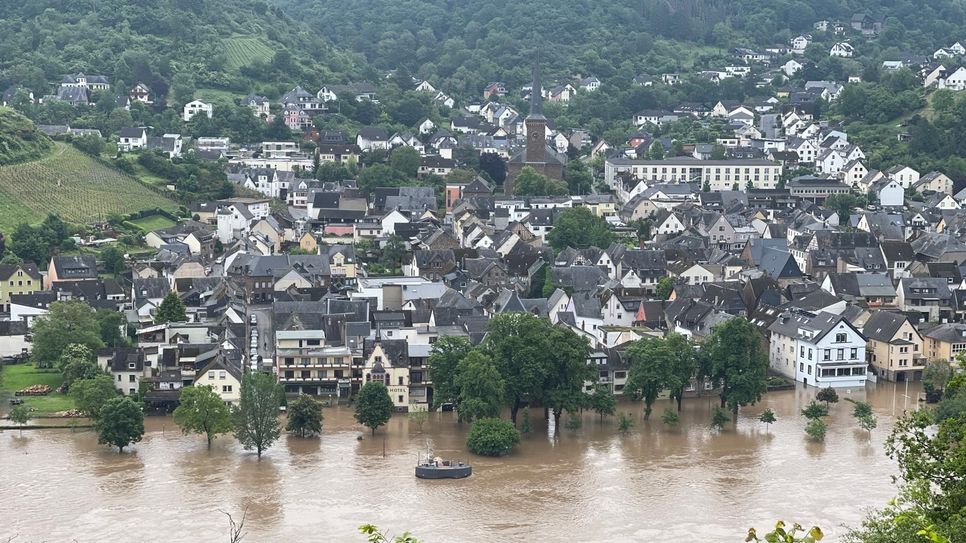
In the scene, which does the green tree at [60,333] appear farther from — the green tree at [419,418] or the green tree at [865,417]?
the green tree at [865,417]

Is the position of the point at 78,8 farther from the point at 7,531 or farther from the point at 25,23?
the point at 7,531

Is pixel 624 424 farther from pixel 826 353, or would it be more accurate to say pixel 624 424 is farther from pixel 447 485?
pixel 826 353

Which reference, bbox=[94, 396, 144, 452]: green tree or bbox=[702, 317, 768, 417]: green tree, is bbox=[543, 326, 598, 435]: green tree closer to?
bbox=[702, 317, 768, 417]: green tree

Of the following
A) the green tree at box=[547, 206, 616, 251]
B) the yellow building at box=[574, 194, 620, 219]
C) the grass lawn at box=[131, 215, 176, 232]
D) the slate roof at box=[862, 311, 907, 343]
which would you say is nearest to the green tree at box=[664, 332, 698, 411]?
the slate roof at box=[862, 311, 907, 343]


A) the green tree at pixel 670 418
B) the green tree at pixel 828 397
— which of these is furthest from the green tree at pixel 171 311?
the green tree at pixel 828 397

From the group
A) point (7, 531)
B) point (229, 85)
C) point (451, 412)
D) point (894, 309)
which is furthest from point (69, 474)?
point (229, 85)

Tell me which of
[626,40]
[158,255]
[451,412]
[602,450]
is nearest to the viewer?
[602,450]
